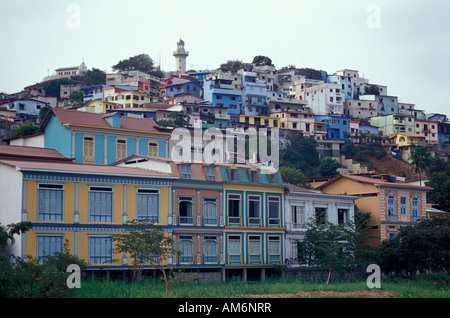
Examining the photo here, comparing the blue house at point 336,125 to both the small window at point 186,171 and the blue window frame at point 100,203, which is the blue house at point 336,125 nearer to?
the small window at point 186,171

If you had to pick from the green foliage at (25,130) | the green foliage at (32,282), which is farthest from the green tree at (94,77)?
the green foliage at (32,282)

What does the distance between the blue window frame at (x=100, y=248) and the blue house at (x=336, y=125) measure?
68748 millimetres

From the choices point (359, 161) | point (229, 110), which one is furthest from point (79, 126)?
point (359, 161)

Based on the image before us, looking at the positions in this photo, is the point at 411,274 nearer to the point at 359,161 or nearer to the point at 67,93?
the point at 359,161

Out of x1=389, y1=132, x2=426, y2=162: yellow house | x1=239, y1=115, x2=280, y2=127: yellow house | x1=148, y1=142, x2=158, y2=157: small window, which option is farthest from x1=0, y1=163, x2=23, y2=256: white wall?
x1=389, y1=132, x2=426, y2=162: yellow house

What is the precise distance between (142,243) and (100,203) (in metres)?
4.44

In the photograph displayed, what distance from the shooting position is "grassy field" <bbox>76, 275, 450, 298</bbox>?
29219mm

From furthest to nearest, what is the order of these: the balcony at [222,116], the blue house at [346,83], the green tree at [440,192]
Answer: the blue house at [346,83] < the balcony at [222,116] < the green tree at [440,192]

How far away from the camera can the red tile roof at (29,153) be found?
40094mm

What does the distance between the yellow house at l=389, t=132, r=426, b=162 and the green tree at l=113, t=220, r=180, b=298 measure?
71175 millimetres

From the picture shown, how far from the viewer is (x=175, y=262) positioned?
3753 cm

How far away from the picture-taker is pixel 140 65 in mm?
123250

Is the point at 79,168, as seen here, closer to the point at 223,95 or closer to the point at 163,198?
the point at 163,198

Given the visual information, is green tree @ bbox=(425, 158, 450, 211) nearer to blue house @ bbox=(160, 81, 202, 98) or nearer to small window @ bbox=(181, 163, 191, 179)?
small window @ bbox=(181, 163, 191, 179)
